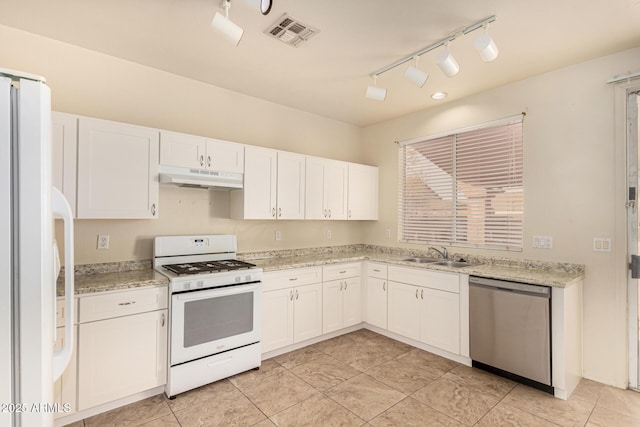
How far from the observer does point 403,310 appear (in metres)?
3.54

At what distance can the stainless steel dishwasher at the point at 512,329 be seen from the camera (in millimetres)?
2521

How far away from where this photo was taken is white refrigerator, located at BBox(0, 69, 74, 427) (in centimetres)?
85

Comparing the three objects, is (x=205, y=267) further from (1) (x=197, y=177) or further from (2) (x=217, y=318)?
(1) (x=197, y=177)

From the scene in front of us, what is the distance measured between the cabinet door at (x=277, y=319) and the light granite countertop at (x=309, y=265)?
0.95 feet

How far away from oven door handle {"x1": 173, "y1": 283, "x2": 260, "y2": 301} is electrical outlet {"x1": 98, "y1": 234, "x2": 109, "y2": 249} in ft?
2.74

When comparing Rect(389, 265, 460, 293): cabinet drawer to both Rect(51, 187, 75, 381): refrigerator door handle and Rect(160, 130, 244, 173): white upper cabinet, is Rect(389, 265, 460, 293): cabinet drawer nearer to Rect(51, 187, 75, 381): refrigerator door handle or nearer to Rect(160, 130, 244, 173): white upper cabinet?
Rect(160, 130, 244, 173): white upper cabinet

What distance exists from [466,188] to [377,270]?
141cm

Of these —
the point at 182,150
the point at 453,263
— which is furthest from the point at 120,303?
the point at 453,263


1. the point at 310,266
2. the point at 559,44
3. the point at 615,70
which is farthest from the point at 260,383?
the point at 615,70

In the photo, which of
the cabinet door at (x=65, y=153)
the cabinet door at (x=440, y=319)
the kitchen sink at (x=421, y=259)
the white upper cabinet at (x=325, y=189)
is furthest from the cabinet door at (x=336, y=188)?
the cabinet door at (x=65, y=153)

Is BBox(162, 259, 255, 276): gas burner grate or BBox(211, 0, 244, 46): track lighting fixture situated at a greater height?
BBox(211, 0, 244, 46): track lighting fixture

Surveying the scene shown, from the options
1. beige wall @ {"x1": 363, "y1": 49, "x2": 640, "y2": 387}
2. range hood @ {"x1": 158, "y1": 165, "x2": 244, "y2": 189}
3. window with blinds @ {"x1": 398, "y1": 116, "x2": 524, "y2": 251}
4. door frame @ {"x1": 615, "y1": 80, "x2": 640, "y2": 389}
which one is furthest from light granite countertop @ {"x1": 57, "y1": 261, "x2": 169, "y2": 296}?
door frame @ {"x1": 615, "y1": 80, "x2": 640, "y2": 389}

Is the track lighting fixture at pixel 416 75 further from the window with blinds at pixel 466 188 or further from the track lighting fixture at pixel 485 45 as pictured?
the window with blinds at pixel 466 188

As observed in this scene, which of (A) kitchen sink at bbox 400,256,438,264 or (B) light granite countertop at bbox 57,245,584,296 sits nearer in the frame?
(B) light granite countertop at bbox 57,245,584,296
